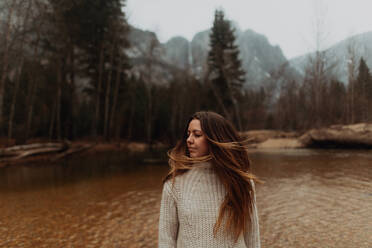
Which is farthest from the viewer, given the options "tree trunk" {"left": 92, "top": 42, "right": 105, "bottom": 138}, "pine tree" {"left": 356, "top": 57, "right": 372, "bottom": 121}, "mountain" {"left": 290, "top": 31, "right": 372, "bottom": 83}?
"tree trunk" {"left": 92, "top": 42, "right": 105, "bottom": 138}

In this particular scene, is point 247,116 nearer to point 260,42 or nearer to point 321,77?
point 321,77

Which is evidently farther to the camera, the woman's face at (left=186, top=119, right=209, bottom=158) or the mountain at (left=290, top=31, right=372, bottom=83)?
the mountain at (left=290, top=31, right=372, bottom=83)

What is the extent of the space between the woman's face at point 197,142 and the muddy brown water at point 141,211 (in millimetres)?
2327

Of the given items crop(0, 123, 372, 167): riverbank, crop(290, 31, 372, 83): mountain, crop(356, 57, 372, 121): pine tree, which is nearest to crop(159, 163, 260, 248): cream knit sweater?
crop(0, 123, 372, 167): riverbank

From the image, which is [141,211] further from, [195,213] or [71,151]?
[71,151]

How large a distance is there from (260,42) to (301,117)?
125487 millimetres

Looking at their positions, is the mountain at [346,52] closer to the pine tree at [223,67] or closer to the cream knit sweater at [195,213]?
the pine tree at [223,67]

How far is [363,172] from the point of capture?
24.1ft

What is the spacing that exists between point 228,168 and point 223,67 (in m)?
26.4

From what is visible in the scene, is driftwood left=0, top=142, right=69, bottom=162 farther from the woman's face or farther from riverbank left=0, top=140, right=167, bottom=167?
the woman's face

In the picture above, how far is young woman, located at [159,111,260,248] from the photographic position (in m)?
1.30

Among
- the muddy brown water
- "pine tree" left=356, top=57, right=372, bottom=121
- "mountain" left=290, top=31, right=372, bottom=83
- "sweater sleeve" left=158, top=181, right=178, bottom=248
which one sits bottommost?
the muddy brown water

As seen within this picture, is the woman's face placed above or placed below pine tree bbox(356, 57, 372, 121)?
below

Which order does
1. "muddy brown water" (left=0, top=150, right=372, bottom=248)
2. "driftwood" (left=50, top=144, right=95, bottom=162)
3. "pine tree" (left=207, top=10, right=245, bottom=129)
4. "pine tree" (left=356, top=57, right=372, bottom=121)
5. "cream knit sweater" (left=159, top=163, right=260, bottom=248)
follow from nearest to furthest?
"cream knit sweater" (left=159, top=163, right=260, bottom=248) < "muddy brown water" (left=0, top=150, right=372, bottom=248) < "pine tree" (left=356, top=57, right=372, bottom=121) < "driftwood" (left=50, top=144, right=95, bottom=162) < "pine tree" (left=207, top=10, right=245, bottom=129)
